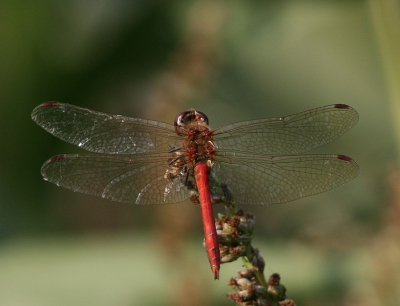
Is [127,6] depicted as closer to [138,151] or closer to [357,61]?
[357,61]

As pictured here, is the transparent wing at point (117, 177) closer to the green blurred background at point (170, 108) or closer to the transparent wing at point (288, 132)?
the transparent wing at point (288, 132)

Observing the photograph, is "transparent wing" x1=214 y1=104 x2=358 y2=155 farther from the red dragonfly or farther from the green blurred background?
the green blurred background

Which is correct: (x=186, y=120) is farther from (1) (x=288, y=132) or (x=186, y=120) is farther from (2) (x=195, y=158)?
(1) (x=288, y=132)

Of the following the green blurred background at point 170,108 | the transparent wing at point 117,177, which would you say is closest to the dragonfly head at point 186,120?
the transparent wing at point 117,177

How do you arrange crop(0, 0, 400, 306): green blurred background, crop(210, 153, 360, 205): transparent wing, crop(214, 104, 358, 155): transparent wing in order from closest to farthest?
crop(210, 153, 360, 205): transparent wing, crop(214, 104, 358, 155): transparent wing, crop(0, 0, 400, 306): green blurred background

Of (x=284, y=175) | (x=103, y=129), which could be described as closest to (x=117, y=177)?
(x=103, y=129)

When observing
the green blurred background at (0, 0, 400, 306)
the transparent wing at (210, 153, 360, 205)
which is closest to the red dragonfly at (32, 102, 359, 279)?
the transparent wing at (210, 153, 360, 205)
